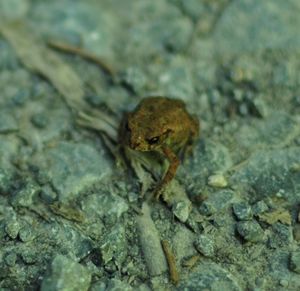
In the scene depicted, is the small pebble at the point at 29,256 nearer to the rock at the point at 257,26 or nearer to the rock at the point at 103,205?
the rock at the point at 103,205

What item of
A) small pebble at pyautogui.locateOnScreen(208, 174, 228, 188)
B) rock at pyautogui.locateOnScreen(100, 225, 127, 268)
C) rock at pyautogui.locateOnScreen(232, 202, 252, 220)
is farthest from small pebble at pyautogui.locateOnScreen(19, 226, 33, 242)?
rock at pyautogui.locateOnScreen(232, 202, 252, 220)

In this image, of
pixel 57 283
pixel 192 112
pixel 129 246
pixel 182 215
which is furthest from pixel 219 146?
pixel 57 283

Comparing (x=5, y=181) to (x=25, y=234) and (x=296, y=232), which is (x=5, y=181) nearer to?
(x=25, y=234)

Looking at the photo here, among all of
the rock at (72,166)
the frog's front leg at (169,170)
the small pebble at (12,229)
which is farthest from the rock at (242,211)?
the small pebble at (12,229)

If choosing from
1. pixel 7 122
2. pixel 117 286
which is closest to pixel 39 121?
pixel 7 122

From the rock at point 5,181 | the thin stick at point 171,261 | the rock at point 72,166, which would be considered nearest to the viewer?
the thin stick at point 171,261
